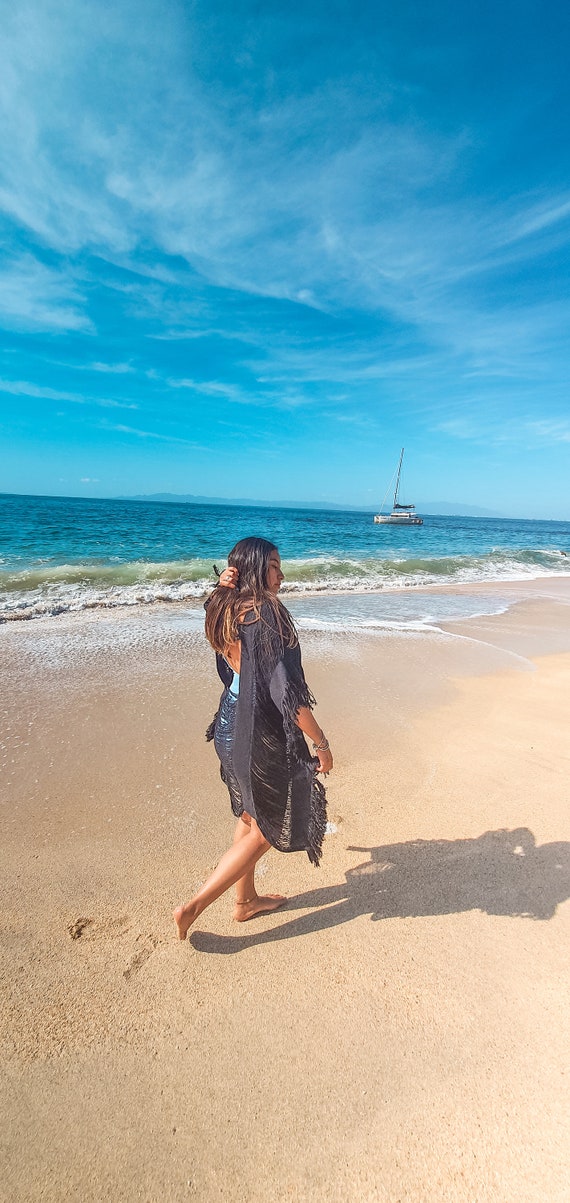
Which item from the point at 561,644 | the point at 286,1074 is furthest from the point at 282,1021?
the point at 561,644

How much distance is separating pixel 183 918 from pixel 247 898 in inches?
14.5

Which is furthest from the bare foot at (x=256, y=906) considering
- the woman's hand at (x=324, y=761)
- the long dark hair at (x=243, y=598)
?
the long dark hair at (x=243, y=598)

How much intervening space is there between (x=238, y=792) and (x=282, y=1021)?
0.95 m

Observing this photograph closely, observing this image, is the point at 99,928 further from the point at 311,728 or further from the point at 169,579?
the point at 169,579

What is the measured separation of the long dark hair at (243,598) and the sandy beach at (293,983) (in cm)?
159

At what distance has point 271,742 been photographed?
7.46 feet

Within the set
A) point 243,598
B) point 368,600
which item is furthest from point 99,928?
point 368,600

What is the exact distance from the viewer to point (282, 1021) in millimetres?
2055

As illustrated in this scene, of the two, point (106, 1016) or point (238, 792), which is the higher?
point (238, 792)

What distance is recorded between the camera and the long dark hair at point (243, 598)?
2.22m

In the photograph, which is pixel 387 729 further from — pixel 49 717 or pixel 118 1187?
pixel 118 1187

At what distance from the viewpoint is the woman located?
217 cm

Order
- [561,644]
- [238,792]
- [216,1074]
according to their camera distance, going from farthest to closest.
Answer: [561,644]
[238,792]
[216,1074]

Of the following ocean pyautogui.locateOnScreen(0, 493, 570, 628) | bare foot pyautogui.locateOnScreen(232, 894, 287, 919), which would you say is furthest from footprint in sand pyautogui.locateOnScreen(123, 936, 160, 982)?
ocean pyautogui.locateOnScreen(0, 493, 570, 628)
